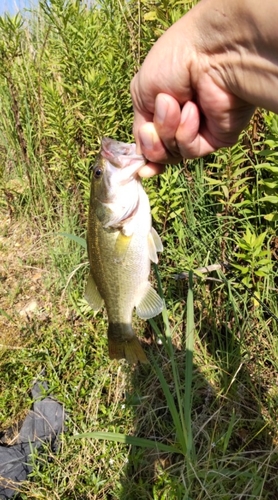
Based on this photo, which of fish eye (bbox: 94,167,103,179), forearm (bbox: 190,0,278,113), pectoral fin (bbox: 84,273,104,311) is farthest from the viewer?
pectoral fin (bbox: 84,273,104,311)

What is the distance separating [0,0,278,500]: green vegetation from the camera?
2.37 metres

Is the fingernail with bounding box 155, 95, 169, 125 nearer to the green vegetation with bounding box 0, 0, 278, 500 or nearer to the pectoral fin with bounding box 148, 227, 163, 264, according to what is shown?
the pectoral fin with bounding box 148, 227, 163, 264

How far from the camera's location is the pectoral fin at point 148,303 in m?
1.81

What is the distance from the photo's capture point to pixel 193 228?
116 inches

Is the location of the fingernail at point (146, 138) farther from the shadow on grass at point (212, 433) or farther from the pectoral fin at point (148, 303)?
the shadow on grass at point (212, 433)

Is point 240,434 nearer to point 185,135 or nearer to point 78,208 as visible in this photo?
point 185,135

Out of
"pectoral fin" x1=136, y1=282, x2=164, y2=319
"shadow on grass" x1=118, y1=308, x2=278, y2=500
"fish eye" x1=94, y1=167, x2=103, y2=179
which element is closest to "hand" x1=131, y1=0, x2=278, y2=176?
"fish eye" x1=94, y1=167, x2=103, y2=179

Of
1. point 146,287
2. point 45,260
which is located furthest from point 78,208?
point 146,287

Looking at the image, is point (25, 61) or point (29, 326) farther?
point (25, 61)

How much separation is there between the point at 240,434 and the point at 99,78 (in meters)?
2.44

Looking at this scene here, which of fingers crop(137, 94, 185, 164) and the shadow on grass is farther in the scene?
the shadow on grass

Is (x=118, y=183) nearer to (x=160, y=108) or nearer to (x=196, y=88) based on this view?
(x=160, y=108)

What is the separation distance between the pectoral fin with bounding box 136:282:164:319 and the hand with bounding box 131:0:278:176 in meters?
0.48

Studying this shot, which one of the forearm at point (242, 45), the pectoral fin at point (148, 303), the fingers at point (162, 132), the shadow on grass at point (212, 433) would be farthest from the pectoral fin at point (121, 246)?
the shadow on grass at point (212, 433)
